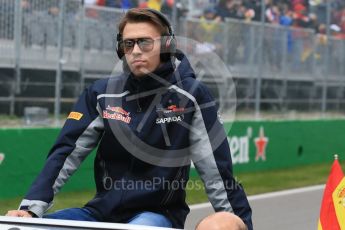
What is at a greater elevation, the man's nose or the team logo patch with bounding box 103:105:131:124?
the man's nose

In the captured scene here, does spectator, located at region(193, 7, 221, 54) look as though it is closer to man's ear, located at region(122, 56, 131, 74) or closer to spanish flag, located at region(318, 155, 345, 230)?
spanish flag, located at region(318, 155, 345, 230)

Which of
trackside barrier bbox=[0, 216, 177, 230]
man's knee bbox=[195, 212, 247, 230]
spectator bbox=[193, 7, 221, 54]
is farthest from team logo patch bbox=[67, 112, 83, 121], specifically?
spectator bbox=[193, 7, 221, 54]

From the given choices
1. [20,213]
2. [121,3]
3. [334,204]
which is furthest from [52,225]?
[121,3]

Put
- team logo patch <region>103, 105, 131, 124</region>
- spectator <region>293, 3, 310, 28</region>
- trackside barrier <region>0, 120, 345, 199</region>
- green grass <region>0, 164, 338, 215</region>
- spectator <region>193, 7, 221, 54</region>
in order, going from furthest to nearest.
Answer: spectator <region>293, 3, 310, 28</region>
spectator <region>193, 7, 221, 54</region>
trackside barrier <region>0, 120, 345, 199</region>
green grass <region>0, 164, 338, 215</region>
team logo patch <region>103, 105, 131, 124</region>

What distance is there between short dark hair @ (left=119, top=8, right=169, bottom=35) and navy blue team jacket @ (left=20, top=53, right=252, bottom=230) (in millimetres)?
173

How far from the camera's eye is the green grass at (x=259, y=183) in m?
10.0

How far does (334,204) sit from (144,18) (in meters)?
2.72

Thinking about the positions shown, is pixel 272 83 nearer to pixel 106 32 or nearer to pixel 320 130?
pixel 320 130

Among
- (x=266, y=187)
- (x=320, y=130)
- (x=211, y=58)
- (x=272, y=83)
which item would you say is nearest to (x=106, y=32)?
(x=211, y=58)

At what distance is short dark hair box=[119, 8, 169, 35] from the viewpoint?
3648 mm

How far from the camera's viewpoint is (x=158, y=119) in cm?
374

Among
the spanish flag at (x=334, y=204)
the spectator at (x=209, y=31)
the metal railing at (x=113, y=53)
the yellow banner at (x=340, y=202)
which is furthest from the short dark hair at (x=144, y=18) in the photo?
the spectator at (x=209, y=31)

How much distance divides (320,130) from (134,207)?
43.1ft

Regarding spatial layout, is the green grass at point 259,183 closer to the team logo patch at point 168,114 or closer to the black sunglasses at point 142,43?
the team logo patch at point 168,114
